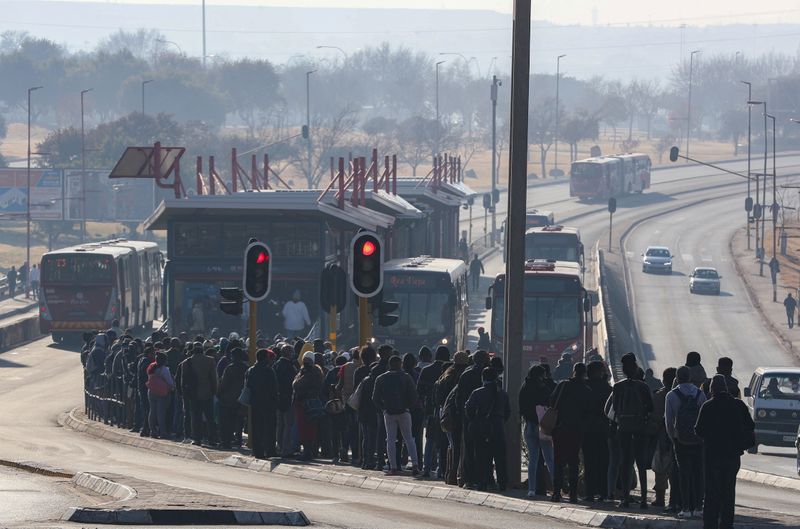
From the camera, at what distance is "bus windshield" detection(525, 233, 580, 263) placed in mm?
63594

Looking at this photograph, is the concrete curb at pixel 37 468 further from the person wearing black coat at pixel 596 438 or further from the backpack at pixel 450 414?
Answer: the person wearing black coat at pixel 596 438

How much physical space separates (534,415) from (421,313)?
2146cm

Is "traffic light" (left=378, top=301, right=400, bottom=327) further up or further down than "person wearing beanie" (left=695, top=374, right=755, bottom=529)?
further up

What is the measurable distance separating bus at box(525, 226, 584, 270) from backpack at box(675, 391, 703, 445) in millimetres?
47590

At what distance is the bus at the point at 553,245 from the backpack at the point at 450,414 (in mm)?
45223

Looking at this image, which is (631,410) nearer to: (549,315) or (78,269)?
(549,315)

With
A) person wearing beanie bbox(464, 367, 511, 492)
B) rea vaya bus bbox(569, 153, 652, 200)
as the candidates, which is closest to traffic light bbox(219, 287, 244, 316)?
person wearing beanie bbox(464, 367, 511, 492)

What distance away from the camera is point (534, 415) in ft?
56.9

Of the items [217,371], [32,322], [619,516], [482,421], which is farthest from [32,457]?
[32,322]

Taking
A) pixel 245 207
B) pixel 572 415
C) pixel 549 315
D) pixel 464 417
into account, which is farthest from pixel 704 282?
pixel 572 415

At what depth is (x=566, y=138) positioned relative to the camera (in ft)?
536

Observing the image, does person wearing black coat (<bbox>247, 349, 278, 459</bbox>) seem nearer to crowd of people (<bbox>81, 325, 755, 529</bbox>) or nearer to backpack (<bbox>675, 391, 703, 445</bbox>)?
crowd of people (<bbox>81, 325, 755, 529</bbox>)

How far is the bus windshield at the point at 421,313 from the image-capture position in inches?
1523

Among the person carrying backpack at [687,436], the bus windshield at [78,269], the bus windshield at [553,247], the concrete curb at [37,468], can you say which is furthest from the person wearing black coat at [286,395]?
the bus windshield at [553,247]
